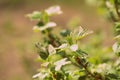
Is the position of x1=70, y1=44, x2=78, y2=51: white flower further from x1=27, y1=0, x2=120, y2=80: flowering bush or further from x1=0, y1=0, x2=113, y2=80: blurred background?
x1=0, y1=0, x2=113, y2=80: blurred background

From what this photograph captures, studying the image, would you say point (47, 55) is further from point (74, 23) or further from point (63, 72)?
point (74, 23)

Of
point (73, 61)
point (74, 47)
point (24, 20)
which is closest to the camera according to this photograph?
point (74, 47)

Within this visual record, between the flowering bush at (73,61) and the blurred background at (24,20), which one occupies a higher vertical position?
the blurred background at (24,20)

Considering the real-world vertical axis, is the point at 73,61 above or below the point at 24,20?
below

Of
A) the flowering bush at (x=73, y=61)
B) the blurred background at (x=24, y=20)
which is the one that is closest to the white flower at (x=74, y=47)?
the flowering bush at (x=73, y=61)

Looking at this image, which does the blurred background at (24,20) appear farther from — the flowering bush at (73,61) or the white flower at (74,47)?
the white flower at (74,47)

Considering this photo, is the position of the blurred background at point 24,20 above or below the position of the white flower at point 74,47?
above

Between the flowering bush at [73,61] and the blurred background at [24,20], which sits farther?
the blurred background at [24,20]

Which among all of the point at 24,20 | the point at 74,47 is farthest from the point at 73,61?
the point at 24,20

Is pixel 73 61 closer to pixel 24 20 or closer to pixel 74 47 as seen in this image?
pixel 74 47

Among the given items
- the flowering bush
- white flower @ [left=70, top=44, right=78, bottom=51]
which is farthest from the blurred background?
white flower @ [left=70, top=44, right=78, bottom=51]

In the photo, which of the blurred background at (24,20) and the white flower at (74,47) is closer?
the white flower at (74,47)
